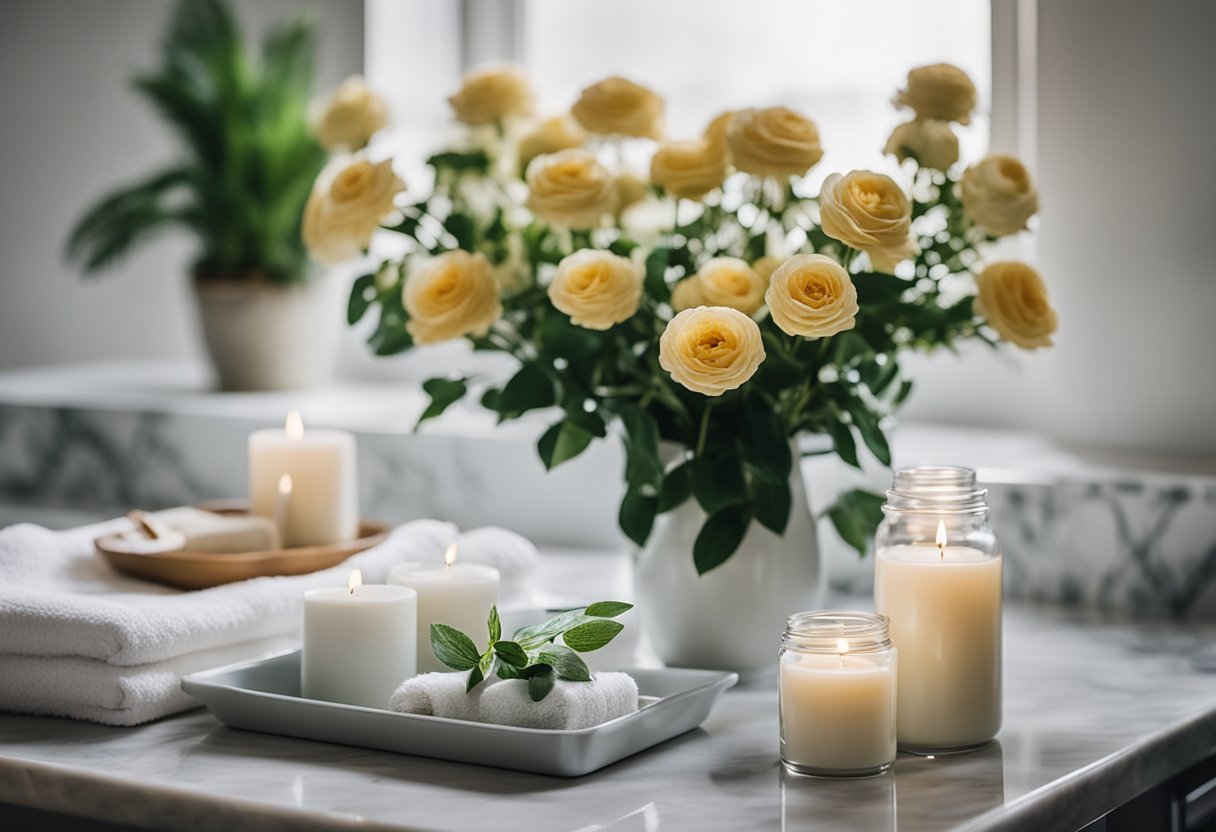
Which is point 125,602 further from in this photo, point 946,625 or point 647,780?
point 946,625

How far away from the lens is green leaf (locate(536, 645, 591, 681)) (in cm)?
96

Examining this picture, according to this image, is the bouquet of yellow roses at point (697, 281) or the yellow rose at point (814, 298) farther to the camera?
Answer: the bouquet of yellow roses at point (697, 281)

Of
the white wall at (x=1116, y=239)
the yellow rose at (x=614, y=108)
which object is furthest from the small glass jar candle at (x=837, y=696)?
the white wall at (x=1116, y=239)

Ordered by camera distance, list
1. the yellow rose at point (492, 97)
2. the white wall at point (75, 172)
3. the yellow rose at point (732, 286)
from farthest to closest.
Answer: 1. the white wall at point (75, 172)
2. the yellow rose at point (492, 97)
3. the yellow rose at point (732, 286)

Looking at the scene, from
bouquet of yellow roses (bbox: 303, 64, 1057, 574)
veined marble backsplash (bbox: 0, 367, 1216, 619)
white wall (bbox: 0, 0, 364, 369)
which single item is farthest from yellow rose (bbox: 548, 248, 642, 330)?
white wall (bbox: 0, 0, 364, 369)

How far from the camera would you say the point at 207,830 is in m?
0.88

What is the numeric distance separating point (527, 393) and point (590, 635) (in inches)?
9.2

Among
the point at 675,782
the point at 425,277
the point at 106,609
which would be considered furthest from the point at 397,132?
the point at 675,782

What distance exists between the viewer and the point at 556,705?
94 cm

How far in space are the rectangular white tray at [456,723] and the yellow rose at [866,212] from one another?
30 cm

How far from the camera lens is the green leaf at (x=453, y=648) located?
976mm

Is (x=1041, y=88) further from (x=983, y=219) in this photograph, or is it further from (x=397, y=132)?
(x=397, y=132)

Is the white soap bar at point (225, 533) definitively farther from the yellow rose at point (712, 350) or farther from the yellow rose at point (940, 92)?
the yellow rose at point (940, 92)

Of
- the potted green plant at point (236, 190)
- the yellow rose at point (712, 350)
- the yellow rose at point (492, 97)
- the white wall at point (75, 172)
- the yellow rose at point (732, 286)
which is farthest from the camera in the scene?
the white wall at point (75, 172)
